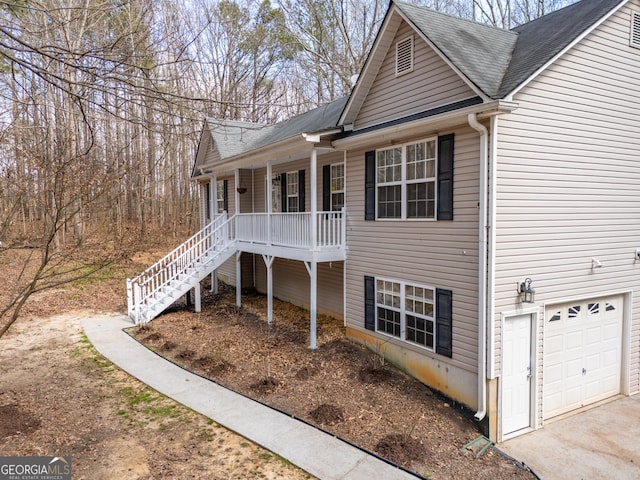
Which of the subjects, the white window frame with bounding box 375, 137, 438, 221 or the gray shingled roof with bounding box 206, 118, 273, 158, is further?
the gray shingled roof with bounding box 206, 118, 273, 158

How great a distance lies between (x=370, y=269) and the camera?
9.59 metres

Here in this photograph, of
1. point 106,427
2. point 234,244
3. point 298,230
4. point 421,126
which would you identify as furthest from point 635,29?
point 106,427

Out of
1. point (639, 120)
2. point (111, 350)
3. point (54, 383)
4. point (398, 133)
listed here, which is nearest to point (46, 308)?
point (111, 350)

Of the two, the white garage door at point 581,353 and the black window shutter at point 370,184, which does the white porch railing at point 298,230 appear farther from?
the white garage door at point 581,353

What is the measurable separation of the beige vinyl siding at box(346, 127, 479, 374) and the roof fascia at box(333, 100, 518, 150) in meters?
0.27

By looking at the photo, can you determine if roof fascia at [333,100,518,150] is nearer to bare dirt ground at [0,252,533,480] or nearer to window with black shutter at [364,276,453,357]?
window with black shutter at [364,276,453,357]

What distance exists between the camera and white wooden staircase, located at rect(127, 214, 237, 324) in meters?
12.6

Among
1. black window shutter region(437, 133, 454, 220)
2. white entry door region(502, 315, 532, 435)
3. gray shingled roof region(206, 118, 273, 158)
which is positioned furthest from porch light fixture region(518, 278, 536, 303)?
gray shingled roof region(206, 118, 273, 158)

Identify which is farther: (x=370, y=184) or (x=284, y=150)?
(x=284, y=150)

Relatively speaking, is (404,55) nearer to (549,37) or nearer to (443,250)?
(549,37)

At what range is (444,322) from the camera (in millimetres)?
7723

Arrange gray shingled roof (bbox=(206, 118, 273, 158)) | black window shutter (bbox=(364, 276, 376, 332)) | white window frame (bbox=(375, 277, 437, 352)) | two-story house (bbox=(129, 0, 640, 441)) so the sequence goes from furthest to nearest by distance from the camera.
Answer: gray shingled roof (bbox=(206, 118, 273, 158)) → black window shutter (bbox=(364, 276, 376, 332)) → white window frame (bbox=(375, 277, 437, 352)) → two-story house (bbox=(129, 0, 640, 441))

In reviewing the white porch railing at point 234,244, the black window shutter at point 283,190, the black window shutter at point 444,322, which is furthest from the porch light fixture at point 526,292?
the black window shutter at point 283,190

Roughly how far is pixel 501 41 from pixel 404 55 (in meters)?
2.21
